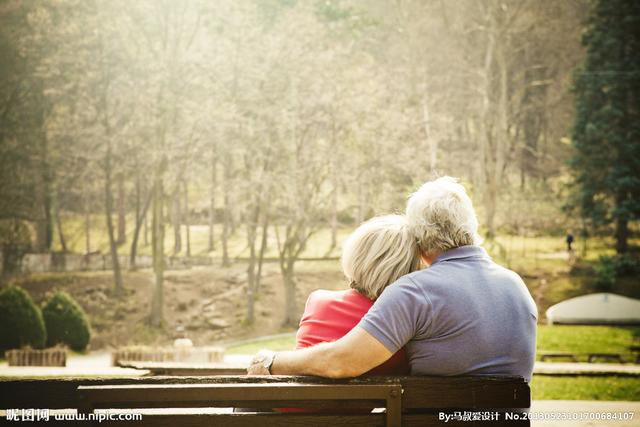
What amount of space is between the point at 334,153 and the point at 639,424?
8.56 meters

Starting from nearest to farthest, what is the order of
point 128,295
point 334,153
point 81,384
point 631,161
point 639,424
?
point 81,384, point 639,424, point 128,295, point 334,153, point 631,161

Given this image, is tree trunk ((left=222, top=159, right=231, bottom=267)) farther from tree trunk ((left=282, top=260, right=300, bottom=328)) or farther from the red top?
the red top

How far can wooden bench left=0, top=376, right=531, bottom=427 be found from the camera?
1866 millimetres

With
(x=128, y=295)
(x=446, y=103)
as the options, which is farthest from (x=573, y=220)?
(x=128, y=295)

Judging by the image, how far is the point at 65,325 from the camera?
1179cm

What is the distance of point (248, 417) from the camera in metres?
1.93

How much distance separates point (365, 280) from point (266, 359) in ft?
1.16

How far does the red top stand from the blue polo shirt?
77mm

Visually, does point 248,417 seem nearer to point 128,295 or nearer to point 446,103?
point 128,295

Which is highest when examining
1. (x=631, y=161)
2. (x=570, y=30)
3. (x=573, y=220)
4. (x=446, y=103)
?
(x=570, y=30)

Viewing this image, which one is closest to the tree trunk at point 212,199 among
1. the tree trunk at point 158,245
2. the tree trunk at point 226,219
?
the tree trunk at point 226,219

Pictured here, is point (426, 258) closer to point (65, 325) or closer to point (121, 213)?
point (65, 325)

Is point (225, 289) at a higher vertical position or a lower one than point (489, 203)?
lower

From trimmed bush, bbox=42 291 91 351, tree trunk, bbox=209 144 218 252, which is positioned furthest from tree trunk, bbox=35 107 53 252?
tree trunk, bbox=209 144 218 252
